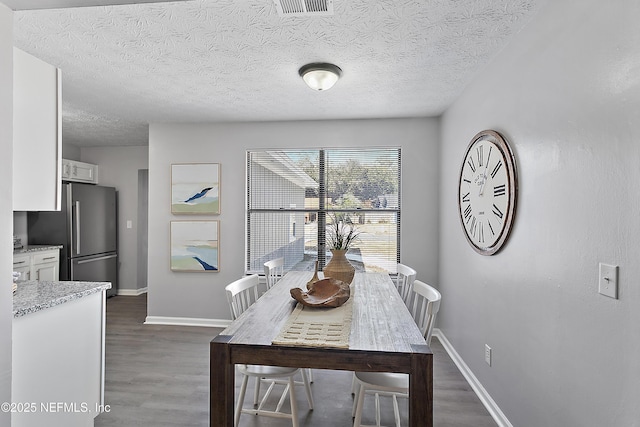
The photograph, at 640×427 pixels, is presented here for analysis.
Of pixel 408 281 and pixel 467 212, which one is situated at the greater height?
pixel 467 212

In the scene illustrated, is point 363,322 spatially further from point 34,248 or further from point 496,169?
point 34,248

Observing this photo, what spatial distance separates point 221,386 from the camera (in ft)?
4.95

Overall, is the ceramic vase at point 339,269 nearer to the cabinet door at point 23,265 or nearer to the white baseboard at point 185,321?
the white baseboard at point 185,321

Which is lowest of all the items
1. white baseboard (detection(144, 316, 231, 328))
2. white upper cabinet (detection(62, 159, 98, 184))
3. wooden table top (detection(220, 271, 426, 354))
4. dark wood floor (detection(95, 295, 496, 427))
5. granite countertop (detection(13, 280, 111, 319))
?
dark wood floor (detection(95, 295, 496, 427))

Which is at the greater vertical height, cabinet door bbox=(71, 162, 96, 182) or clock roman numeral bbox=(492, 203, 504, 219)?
cabinet door bbox=(71, 162, 96, 182)

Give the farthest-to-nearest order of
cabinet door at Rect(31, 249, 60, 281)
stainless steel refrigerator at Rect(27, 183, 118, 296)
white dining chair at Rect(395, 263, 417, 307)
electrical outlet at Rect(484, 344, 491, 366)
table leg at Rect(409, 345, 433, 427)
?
stainless steel refrigerator at Rect(27, 183, 118, 296)
cabinet door at Rect(31, 249, 60, 281)
white dining chair at Rect(395, 263, 417, 307)
electrical outlet at Rect(484, 344, 491, 366)
table leg at Rect(409, 345, 433, 427)

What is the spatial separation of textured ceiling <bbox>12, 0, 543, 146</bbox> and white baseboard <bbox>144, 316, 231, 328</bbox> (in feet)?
7.90

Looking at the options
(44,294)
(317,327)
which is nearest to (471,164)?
(317,327)

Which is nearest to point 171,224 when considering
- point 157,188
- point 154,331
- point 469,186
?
point 157,188

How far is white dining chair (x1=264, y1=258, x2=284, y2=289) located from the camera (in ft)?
10.1

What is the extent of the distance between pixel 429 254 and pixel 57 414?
335cm

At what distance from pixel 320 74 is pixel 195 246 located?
8.66 feet

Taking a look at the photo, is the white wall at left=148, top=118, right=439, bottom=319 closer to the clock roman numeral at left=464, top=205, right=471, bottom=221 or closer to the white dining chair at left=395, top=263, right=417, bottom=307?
the white dining chair at left=395, top=263, right=417, bottom=307

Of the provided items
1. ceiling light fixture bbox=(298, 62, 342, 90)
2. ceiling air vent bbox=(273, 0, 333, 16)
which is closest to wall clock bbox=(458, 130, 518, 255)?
ceiling light fixture bbox=(298, 62, 342, 90)
